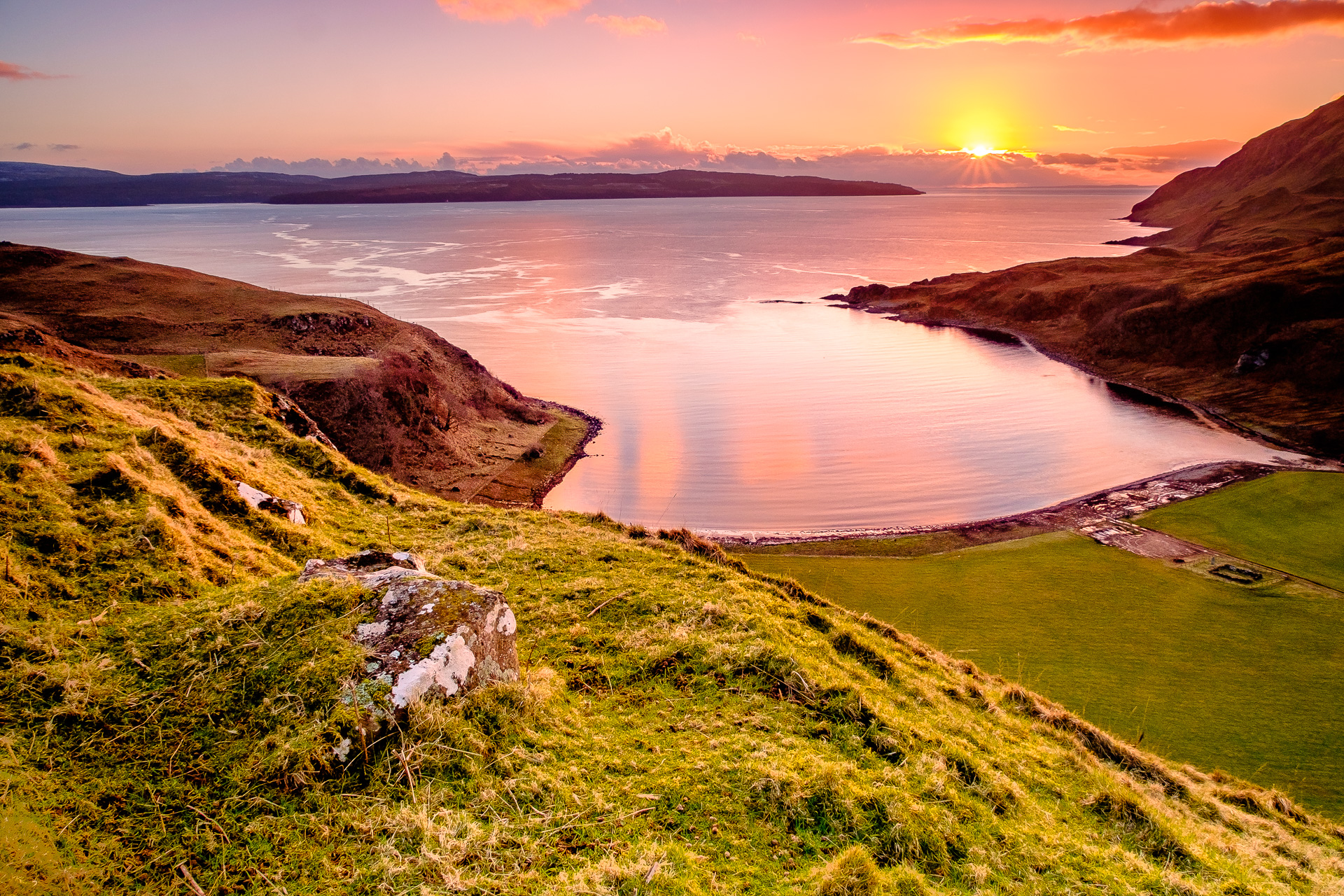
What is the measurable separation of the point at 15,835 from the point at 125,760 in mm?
868

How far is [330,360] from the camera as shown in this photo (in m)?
39.5

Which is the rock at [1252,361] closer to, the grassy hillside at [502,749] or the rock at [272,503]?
the grassy hillside at [502,749]

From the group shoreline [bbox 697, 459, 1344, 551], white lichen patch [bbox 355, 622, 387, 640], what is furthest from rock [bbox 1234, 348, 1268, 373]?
white lichen patch [bbox 355, 622, 387, 640]

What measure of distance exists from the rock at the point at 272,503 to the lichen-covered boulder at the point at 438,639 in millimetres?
5560

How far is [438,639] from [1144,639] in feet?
76.2

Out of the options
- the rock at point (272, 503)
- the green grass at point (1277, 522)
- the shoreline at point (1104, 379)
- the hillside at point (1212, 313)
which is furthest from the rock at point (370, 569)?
the hillside at point (1212, 313)

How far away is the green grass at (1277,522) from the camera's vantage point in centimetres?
2758

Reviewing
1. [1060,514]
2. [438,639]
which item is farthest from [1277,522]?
[438,639]

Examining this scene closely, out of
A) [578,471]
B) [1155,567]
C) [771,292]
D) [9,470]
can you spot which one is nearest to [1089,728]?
[9,470]

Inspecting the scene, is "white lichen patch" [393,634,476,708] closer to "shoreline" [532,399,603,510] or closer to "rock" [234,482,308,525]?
"rock" [234,482,308,525]

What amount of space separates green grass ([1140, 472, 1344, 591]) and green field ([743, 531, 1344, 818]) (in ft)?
14.1

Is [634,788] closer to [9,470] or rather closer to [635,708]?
[635,708]

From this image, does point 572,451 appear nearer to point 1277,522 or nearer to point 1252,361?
point 1277,522

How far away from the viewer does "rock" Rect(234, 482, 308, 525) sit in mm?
11355
